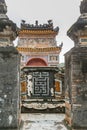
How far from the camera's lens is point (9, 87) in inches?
245

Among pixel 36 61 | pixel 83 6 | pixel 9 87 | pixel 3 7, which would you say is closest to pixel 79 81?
pixel 9 87

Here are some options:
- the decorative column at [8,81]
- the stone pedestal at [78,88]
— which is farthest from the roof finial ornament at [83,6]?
the decorative column at [8,81]

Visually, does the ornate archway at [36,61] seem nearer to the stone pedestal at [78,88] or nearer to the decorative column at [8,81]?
the decorative column at [8,81]

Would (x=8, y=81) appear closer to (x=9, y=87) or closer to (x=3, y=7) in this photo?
(x=9, y=87)

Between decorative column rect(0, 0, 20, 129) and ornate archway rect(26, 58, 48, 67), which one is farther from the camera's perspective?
ornate archway rect(26, 58, 48, 67)

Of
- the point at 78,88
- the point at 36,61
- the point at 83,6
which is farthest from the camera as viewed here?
the point at 36,61

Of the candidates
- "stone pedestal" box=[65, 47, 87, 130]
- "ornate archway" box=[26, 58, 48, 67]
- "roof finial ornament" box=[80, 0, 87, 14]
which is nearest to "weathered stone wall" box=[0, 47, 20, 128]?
"stone pedestal" box=[65, 47, 87, 130]

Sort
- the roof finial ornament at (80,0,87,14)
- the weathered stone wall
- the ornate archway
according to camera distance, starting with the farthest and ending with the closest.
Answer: the ornate archway
the roof finial ornament at (80,0,87,14)
the weathered stone wall

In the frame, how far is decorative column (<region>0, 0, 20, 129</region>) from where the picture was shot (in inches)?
241

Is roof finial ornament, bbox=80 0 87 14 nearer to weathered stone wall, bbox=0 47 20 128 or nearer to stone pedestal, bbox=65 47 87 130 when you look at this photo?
stone pedestal, bbox=65 47 87 130

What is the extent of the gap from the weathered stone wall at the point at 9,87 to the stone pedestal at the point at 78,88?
4.22ft

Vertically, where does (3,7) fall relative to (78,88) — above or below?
above

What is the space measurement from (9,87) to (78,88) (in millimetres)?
1605

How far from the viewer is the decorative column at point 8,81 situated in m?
6.13
